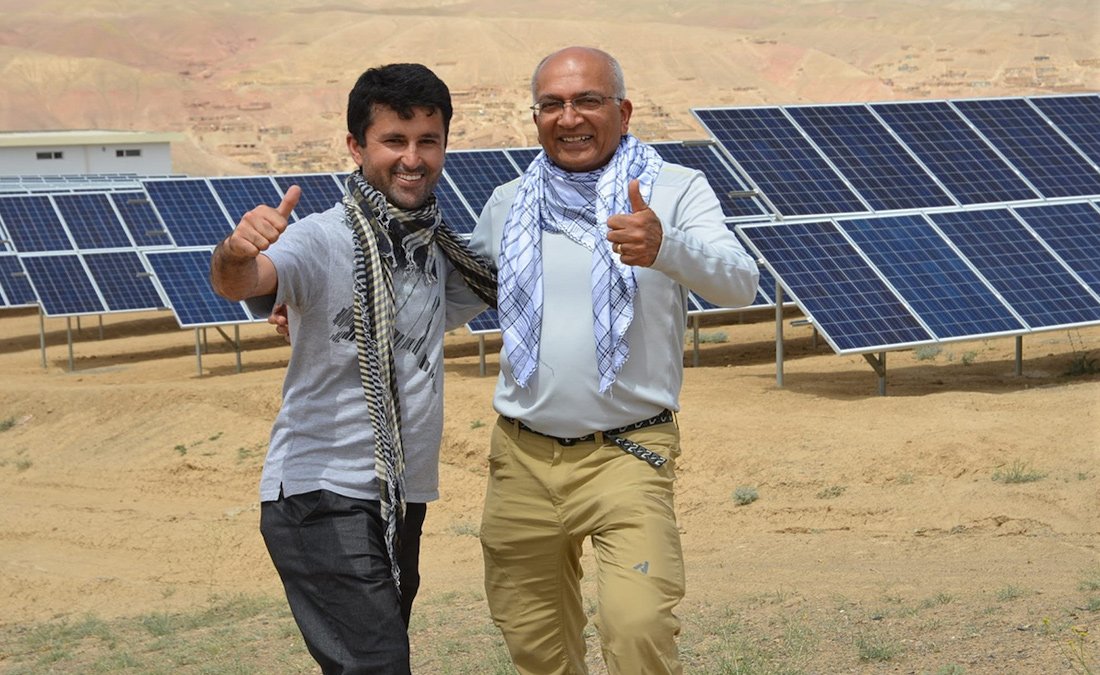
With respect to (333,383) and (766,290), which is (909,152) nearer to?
(766,290)

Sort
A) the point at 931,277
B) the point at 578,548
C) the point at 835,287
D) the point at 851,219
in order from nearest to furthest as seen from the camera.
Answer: the point at 578,548
the point at 835,287
the point at 931,277
the point at 851,219

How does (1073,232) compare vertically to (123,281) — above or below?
above

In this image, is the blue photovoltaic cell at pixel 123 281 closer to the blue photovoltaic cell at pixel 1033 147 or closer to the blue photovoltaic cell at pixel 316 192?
the blue photovoltaic cell at pixel 316 192

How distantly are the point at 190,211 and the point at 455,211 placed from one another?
5.22 metres

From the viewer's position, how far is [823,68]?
7206cm

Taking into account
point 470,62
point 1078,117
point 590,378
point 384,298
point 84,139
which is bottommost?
point 590,378

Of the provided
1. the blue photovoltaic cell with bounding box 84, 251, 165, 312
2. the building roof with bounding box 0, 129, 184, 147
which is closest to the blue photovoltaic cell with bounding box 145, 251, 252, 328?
the blue photovoltaic cell with bounding box 84, 251, 165, 312

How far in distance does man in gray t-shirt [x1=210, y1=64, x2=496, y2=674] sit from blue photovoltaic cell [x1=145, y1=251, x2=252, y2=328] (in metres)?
14.0

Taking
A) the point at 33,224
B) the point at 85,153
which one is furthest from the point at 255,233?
the point at 85,153

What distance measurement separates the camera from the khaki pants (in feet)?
12.5

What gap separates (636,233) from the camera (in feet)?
11.9

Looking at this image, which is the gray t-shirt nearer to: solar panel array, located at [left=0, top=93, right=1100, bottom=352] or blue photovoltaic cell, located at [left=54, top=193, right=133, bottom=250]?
solar panel array, located at [left=0, top=93, right=1100, bottom=352]

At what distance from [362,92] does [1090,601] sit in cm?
405

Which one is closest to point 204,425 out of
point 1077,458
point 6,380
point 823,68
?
point 6,380
